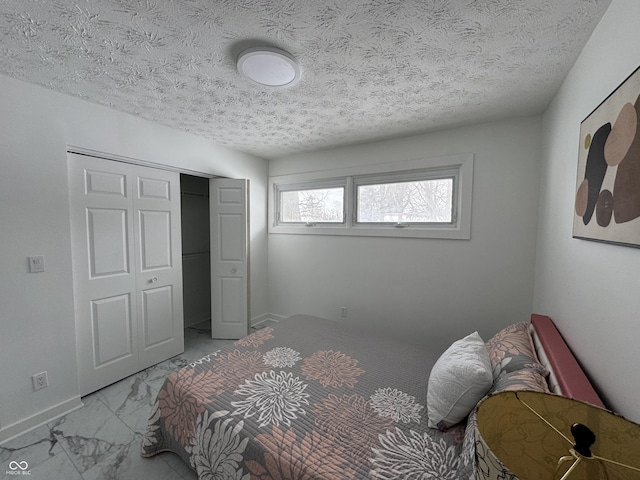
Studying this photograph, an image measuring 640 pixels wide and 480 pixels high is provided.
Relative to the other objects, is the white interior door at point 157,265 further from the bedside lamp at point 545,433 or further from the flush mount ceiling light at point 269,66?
the bedside lamp at point 545,433

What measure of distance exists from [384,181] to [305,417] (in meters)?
2.38

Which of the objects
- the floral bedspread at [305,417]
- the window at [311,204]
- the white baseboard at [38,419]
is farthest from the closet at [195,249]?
the floral bedspread at [305,417]

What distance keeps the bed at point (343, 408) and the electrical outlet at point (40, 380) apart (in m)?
1.00

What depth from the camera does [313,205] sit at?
3.42m

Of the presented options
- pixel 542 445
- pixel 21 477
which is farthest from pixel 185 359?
pixel 542 445

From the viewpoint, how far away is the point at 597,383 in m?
0.98

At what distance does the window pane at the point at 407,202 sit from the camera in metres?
2.60

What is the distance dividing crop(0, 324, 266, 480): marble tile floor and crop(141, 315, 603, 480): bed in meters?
0.12

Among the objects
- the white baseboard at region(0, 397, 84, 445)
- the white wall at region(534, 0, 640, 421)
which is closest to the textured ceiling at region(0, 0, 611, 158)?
the white wall at region(534, 0, 640, 421)

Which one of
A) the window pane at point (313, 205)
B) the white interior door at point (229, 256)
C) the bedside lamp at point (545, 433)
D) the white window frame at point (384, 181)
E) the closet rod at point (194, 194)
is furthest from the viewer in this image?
the closet rod at point (194, 194)

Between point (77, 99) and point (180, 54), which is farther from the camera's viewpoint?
point (77, 99)

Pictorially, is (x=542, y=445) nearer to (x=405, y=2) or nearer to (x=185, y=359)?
(x=405, y=2)

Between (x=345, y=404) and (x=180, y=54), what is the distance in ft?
6.85

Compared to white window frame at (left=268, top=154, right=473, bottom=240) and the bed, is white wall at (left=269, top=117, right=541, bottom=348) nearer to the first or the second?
white window frame at (left=268, top=154, right=473, bottom=240)
